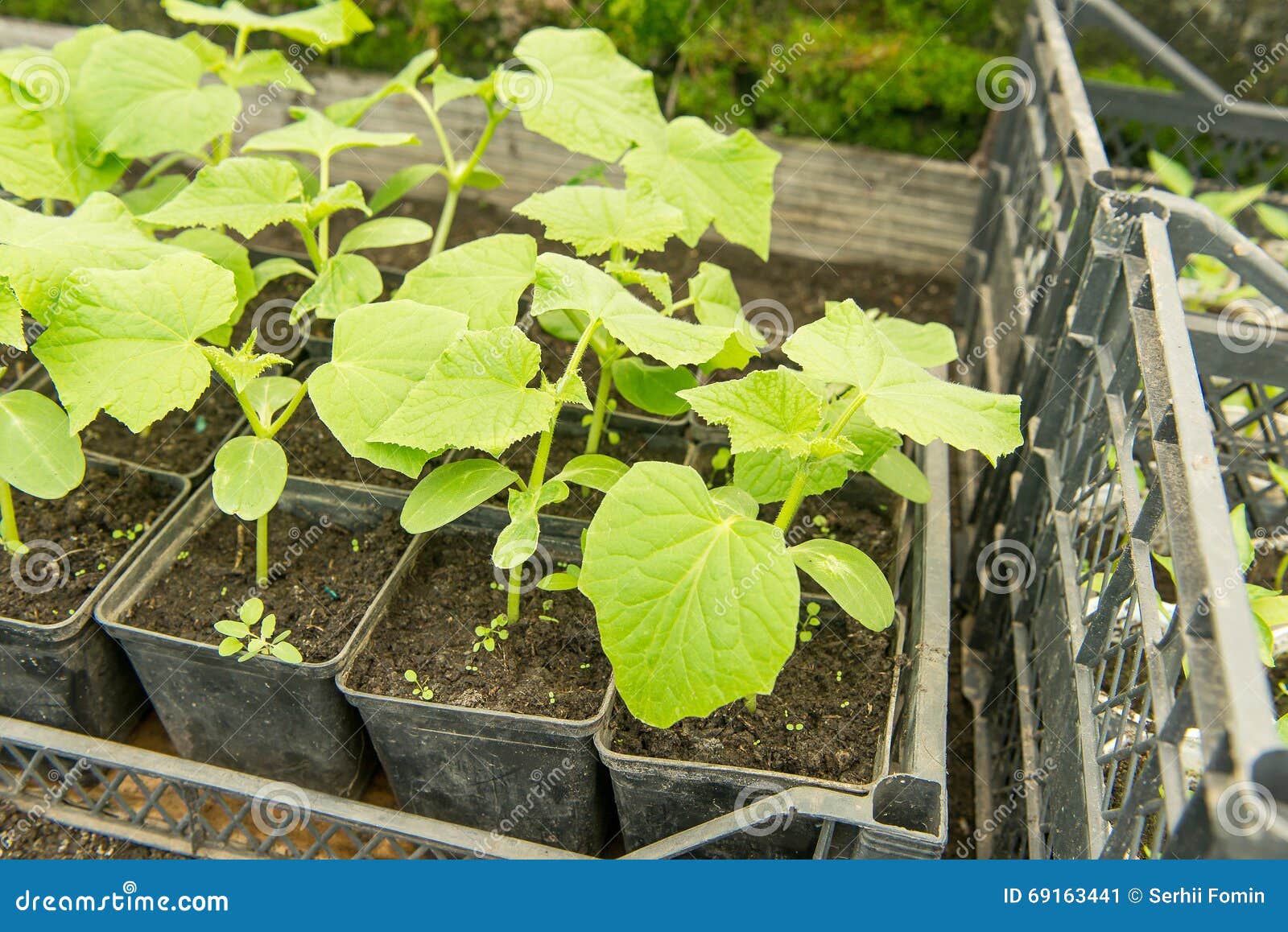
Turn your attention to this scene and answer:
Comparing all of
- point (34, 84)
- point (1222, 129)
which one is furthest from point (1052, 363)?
point (34, 84)

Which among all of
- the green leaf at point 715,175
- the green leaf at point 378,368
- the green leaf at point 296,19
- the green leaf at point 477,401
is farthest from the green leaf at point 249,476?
the green leaf at point 296,19

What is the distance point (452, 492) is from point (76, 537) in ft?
2.40

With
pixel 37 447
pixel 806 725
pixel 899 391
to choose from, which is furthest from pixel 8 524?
pixel 899 391

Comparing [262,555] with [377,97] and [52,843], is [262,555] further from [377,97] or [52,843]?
[377,97]

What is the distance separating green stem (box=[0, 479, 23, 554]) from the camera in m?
1.62

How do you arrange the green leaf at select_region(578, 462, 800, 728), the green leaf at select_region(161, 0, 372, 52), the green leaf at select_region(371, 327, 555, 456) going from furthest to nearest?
the green leaf at select_region(161, 0, 372, 52), the green leaf at select_region(371, 327, 555, 456), the green leaf at select_region(578, 462, 800, 728)

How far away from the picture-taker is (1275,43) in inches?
111

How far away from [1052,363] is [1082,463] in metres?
0.25

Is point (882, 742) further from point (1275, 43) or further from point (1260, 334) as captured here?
point (1275, 43)

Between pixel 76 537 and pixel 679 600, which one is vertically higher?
pixel 679 600

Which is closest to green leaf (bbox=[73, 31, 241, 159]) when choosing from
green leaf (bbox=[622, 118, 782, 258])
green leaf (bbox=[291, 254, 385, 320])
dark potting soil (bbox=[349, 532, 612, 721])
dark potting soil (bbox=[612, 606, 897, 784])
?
green leaf (bbox=[291, 254, 385, 320])

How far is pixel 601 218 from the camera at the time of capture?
1.62m

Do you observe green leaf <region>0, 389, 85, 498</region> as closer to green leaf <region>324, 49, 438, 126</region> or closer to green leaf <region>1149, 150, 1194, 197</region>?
green leaf <region>324, 49, 438, 126</region>

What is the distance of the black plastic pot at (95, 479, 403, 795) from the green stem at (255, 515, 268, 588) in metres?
0.13
